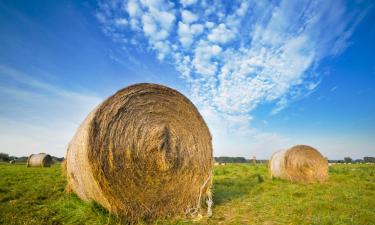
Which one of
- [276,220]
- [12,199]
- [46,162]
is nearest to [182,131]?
[276,220]

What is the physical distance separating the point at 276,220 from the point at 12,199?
5650 millimetres

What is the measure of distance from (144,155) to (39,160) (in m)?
20.5

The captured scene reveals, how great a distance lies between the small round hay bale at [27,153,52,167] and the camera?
22906 millimetres

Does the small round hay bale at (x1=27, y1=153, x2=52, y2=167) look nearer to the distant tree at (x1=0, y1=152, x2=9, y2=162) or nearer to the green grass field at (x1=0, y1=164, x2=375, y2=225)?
the green grass field at (x1=0, y1=164, x2=375, y2=225)

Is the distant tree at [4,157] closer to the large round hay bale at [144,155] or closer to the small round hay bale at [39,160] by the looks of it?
the small round hay bale at [39,160]

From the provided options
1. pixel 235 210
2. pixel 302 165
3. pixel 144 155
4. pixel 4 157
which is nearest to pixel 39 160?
pixel 302 165

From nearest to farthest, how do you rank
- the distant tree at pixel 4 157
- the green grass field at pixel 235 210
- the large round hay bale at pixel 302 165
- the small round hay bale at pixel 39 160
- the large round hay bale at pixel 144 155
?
the green grass field at pixel 235 210, the large round hay bale at pixel 144 155, the large round hay bale at pixel 302 165, the small round hay bale at pixel 39 160, the distant tree at pixel 4 157

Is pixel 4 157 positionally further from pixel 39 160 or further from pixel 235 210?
pixel 235 210

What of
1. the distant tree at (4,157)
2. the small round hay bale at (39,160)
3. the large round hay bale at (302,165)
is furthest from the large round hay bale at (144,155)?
the distant tree at (4,157)

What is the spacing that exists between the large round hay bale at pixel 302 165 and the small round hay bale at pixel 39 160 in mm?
18417

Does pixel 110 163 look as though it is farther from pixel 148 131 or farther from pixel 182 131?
pixel 182 131

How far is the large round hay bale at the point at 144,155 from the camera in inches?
205

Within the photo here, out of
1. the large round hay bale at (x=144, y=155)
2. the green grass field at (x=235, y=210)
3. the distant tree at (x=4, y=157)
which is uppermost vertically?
the distant tree at (x=4, y=157)

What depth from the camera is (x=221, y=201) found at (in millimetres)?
6996
